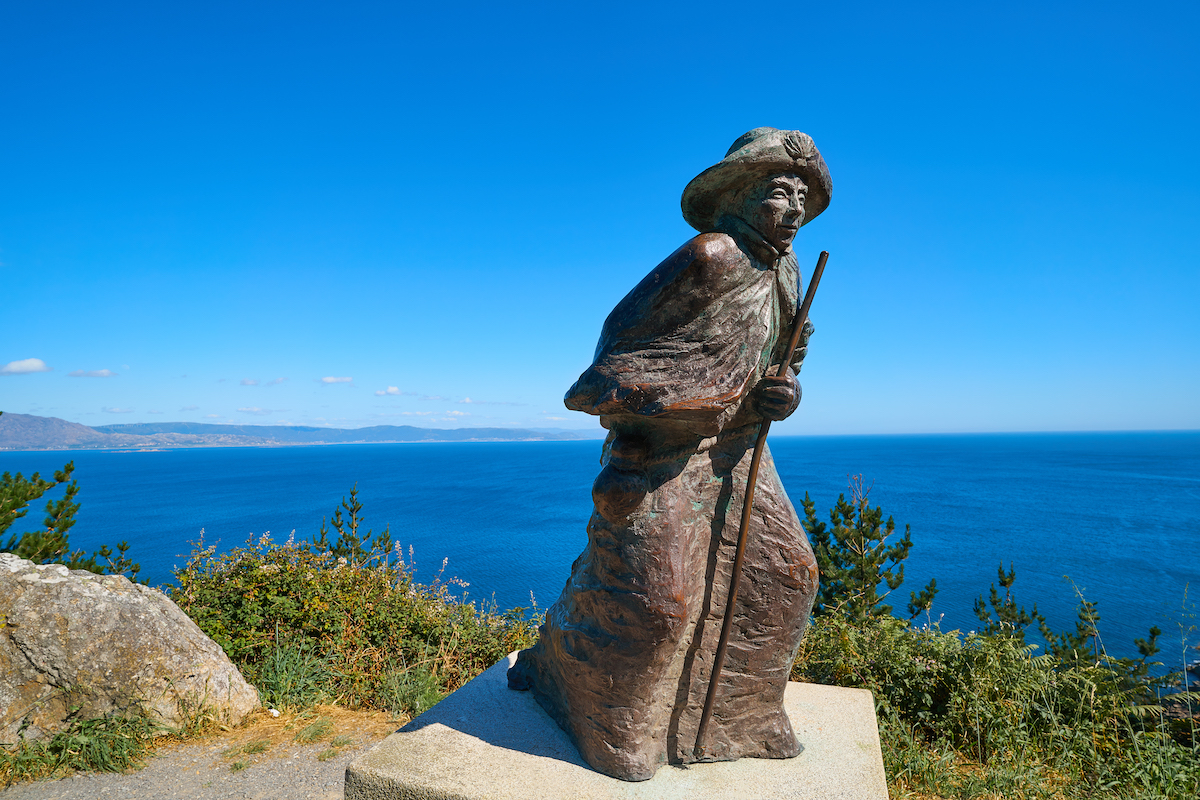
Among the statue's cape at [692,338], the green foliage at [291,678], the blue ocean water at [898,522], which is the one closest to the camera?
the statue's cape at [692,338]

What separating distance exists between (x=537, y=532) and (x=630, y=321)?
109ft

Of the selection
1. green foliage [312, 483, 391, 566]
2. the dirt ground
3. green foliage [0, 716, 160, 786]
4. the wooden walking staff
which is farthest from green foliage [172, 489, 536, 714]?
the wooden walking staff

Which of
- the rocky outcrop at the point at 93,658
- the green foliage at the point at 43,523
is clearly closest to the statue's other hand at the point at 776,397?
the rocky outcrop at the point at 93,658

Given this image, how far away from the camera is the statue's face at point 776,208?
2.85 m

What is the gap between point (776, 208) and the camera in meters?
2.84

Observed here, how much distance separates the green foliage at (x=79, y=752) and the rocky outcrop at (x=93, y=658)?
10 centimetres

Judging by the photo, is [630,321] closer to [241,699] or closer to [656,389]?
[656,389]

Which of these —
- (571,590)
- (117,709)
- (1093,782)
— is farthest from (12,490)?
(1093,782)

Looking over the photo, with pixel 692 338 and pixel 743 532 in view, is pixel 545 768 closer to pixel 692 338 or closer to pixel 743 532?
pixel 743 532

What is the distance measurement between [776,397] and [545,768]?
2085 mm

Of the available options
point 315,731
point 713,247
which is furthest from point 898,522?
point 713,247

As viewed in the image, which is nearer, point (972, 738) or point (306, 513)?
point (972, 738)

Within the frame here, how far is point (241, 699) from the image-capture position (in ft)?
15.8

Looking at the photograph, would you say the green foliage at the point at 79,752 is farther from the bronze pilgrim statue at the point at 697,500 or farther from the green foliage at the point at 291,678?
the bronze pilgrim statue at the point at 697,500
